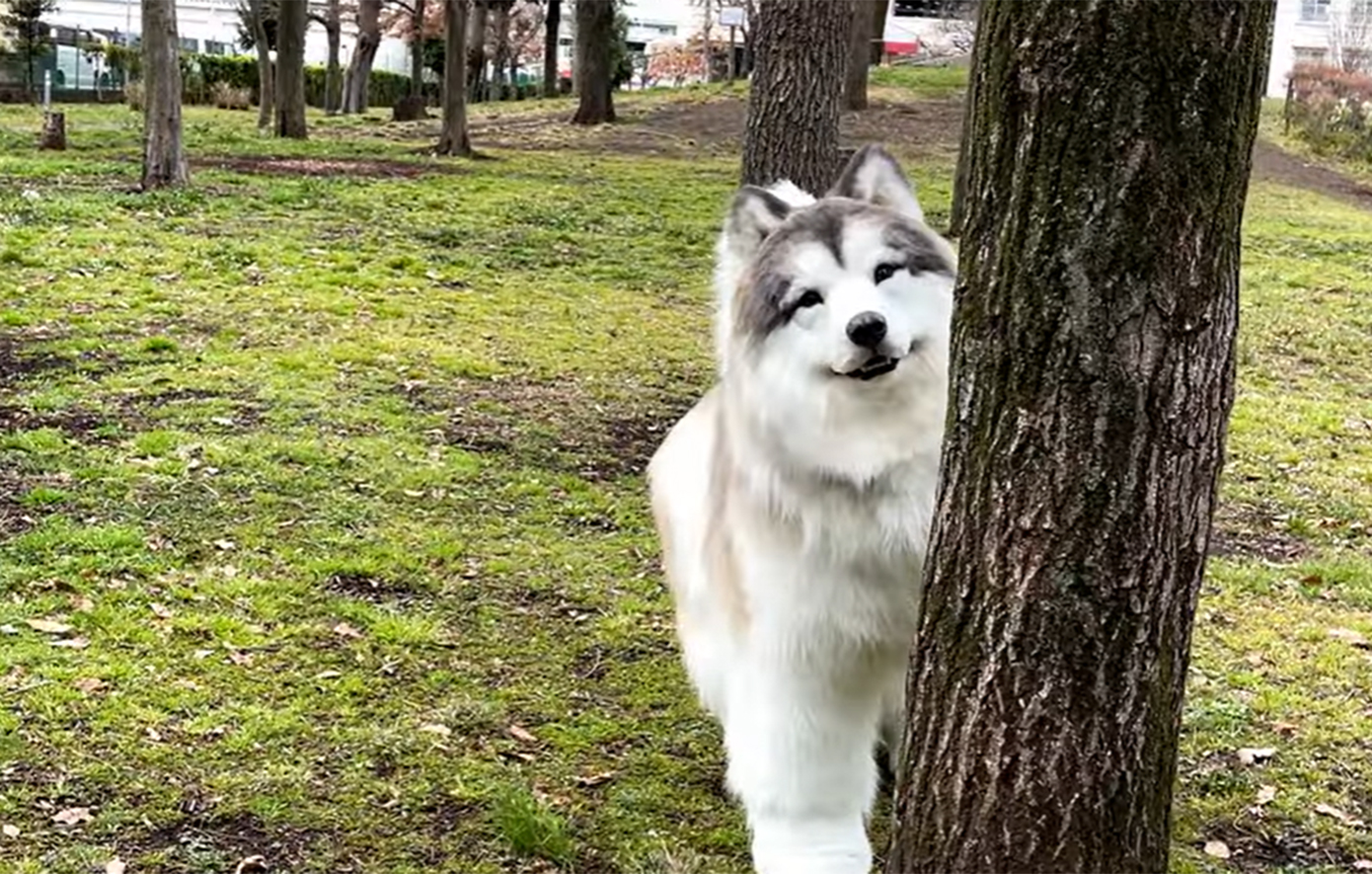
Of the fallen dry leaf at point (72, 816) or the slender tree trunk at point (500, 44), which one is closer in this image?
the fallen dry leaf at point (72, 816)

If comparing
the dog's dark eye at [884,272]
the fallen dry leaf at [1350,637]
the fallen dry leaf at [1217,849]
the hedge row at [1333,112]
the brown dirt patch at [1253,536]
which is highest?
the hedge row at [1333,112]

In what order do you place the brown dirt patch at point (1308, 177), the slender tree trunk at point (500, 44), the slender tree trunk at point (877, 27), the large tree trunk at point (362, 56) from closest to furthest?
the brown dirt patch at point (1308, 177) < the slender tree trunk at point (877, 27) < the large tree trunk at point (362, 56) < the slender tree trunk at point (500, 44)

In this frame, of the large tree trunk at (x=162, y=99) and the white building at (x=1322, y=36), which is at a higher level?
the white building at (x=1322, y=36)

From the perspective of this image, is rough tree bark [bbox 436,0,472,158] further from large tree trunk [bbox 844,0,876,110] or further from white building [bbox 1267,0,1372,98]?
white building [bbox 1267,0,1372,98]

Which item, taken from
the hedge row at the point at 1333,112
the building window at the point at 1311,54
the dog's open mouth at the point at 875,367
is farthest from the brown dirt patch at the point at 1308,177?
the building window at the point at 1311,54

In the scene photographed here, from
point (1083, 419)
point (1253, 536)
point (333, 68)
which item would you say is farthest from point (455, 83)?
point (333, 68)

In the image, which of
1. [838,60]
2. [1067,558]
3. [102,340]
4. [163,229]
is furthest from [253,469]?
[163,229]

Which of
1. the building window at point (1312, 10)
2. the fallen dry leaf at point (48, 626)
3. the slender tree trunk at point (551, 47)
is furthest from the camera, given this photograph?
the building window at point (1312, 10)

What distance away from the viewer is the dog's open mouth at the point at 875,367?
9.12ft

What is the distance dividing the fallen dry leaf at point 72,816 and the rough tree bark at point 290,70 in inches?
729

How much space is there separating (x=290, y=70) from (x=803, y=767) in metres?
19.4

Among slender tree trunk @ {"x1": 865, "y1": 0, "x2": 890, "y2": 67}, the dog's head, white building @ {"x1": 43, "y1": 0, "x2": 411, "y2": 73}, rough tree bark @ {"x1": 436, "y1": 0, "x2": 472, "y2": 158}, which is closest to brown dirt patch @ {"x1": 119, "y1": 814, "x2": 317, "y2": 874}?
the dog's head

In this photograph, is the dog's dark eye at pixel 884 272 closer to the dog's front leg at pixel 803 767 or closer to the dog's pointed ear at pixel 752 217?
the dog's pointed ear at pixel 752 217

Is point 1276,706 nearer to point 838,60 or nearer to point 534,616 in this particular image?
point 534,616
